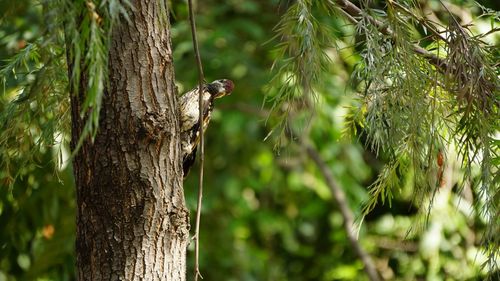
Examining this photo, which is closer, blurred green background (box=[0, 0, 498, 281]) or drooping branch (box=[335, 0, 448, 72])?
drooping branch (box=[335, 0, 448, 72])

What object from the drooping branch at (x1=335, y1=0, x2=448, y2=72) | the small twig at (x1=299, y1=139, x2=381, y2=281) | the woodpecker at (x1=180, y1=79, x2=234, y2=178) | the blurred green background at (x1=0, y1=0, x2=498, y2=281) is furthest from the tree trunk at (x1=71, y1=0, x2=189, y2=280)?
the small twig at (x1=299, y1=139, x2=381, y2=281)

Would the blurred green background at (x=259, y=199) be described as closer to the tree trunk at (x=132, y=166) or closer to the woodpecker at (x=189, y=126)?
the woodpecker at (x=189, y=126)

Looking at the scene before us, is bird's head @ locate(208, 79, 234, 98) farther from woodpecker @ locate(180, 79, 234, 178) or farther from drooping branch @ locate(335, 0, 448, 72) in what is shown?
drooping branch @ locate(335, 0, 448, 72)

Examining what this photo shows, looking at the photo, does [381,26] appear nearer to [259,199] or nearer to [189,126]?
[189,126]

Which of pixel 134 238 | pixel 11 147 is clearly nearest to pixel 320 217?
pixel 11 147

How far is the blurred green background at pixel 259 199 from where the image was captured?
11.5 ft

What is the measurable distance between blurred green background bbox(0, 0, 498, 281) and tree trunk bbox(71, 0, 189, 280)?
178 centimetres

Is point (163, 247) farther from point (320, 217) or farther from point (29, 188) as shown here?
point (320, 217)

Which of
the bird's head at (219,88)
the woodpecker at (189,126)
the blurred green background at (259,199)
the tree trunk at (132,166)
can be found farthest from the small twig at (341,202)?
the tree trunk at (132,166)

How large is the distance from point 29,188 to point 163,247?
1793 mm

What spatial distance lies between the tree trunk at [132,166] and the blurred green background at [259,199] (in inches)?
70.1

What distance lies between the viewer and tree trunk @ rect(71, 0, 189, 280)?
1.56m

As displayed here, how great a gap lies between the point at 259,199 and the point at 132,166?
120 inches

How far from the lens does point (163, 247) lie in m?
1.61
